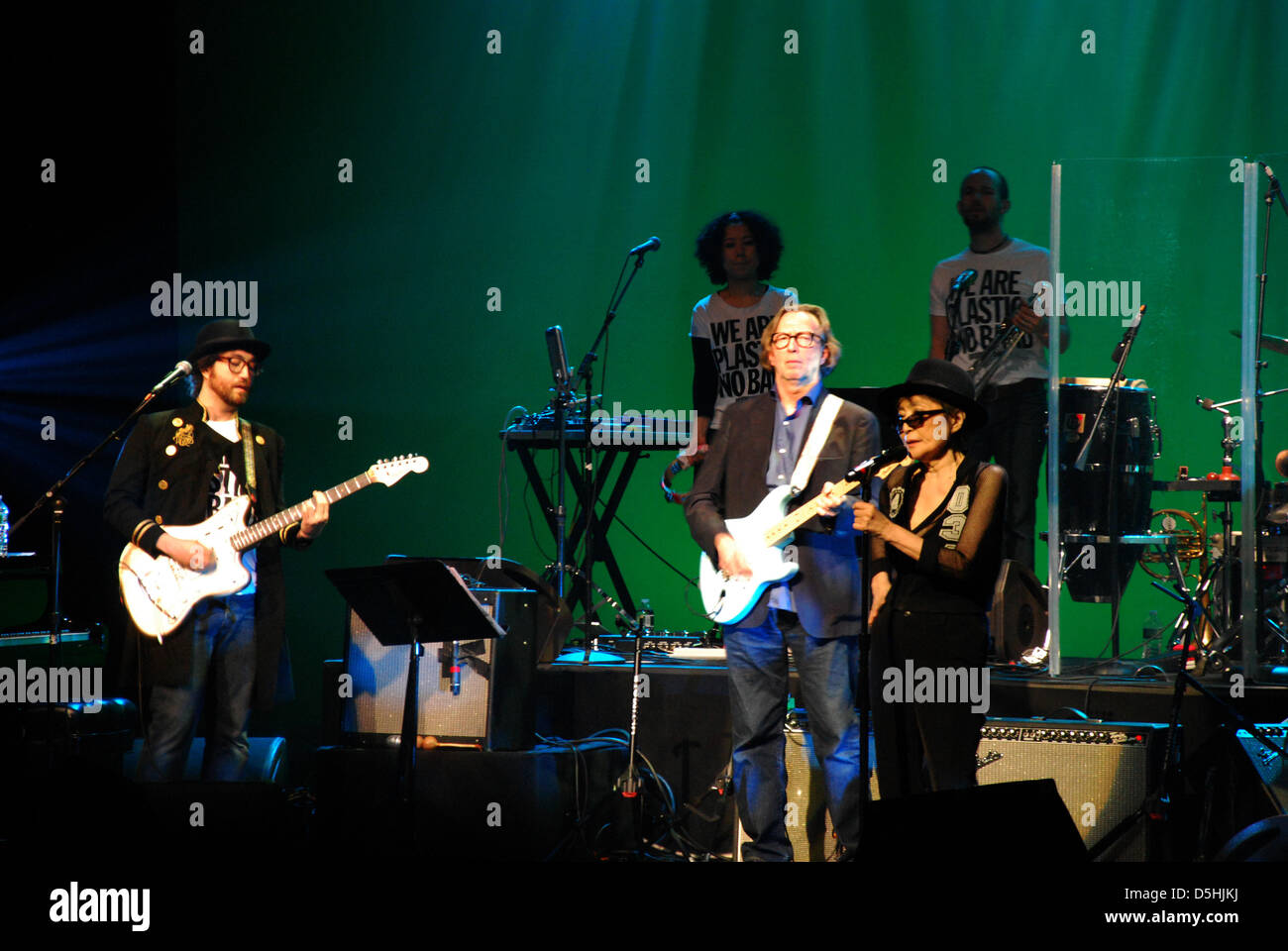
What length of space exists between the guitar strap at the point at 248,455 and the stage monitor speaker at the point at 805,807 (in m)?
2.48

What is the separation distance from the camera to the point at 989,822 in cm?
212

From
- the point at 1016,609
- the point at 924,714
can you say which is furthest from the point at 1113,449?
the point at 924,714

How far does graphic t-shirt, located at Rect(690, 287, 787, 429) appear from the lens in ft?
21.1

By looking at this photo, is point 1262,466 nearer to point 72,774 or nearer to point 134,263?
point 72,774

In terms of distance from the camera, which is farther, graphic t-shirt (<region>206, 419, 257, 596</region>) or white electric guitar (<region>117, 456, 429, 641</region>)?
graphic t-shirt (<region>206, 419, 257, 596</region>)

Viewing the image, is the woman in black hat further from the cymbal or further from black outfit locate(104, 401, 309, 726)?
black outfit locate(104, 401, 309, 726)

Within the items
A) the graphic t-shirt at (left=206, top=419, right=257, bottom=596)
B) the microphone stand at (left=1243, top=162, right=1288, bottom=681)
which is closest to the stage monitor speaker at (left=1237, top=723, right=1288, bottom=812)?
the microphone stand at (left=1243, top=162, right=1288, bottom=681)

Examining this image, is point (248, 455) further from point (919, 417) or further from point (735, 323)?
point (919, 417)

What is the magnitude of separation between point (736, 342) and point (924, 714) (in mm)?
2873

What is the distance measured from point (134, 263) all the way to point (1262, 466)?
670 cm

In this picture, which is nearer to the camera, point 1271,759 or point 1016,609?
point 1271,759

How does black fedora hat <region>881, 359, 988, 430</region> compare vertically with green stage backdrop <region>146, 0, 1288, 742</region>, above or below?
below

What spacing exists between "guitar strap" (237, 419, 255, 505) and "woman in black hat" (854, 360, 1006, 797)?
2.59 m
